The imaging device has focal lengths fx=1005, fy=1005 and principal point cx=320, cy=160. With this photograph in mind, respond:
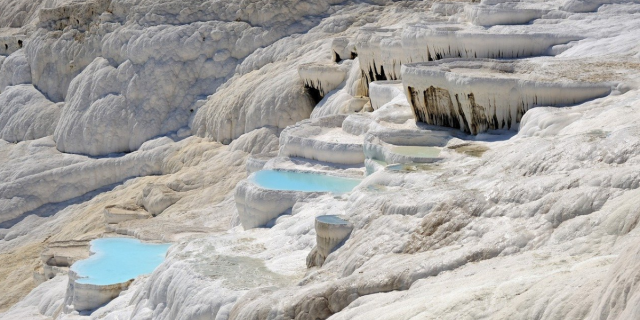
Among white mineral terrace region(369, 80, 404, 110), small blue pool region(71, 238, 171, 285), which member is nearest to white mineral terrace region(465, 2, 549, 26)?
white mineral terrace region(369, 80, 404, 110)

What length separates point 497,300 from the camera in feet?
23.4

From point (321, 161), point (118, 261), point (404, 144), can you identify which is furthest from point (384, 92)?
point (118, 261)

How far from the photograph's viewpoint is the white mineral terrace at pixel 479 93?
1399 cm

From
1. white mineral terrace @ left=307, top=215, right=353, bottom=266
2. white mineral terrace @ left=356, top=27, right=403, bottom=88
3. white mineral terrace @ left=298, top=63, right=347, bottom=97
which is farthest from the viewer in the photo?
white mineral terrace @ left=298, top=63, right=347, bottom=97

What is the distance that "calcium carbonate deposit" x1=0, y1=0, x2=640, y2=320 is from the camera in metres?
8.88

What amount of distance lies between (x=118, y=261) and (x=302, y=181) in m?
3.67

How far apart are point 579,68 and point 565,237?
679 centimetres

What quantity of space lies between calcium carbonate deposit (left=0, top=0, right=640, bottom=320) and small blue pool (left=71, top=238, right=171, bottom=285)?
74 millimetres

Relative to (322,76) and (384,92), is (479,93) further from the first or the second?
(322,76)

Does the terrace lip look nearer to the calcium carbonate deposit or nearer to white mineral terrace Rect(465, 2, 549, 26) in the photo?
the calcium carbonate deposit

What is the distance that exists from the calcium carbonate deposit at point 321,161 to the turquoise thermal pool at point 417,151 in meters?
0.05

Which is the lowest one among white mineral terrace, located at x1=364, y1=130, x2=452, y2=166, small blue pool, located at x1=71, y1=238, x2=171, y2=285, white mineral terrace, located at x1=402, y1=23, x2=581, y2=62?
small blue pool, located at x1=71, y1=238, x2=171, y2=285

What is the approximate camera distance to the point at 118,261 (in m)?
17.6

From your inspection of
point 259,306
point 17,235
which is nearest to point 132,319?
point 259,306
